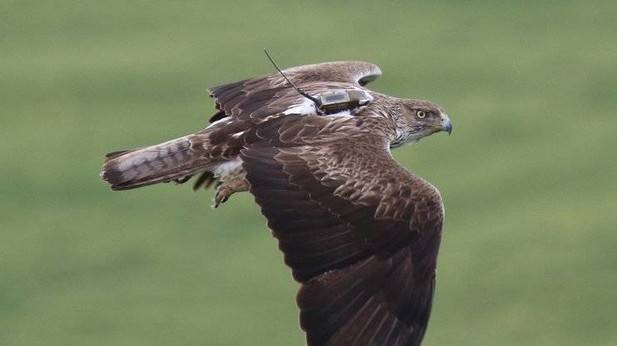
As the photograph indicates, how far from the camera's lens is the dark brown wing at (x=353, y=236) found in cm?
1348

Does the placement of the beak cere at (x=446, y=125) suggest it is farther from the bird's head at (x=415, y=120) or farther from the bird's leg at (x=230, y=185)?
the bird's leg at (x=230, y=185)

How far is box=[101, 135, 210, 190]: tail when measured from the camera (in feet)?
48.6

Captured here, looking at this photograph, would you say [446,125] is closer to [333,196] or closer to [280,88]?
[280,88]

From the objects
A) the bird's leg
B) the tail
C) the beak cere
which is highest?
the tail

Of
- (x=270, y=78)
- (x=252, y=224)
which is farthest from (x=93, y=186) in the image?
(x=270, y=78)

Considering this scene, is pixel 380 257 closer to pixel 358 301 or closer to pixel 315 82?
pixel 358 301

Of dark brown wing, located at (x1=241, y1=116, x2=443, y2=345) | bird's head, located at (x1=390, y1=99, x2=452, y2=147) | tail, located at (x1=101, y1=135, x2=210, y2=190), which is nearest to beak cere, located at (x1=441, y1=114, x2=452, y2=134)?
bird's head, located at (x1=390, y1=99, x2=452, y2=147)

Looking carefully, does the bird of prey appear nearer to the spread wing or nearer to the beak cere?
the spread wing

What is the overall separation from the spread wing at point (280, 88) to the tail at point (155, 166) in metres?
0.62

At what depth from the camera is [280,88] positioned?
52.4ft

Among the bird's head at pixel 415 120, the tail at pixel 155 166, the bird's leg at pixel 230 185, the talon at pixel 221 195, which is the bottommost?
the bird's head at pixel 415 120

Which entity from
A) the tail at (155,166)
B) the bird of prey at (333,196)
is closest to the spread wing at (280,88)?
the bird of prey at (333,196)

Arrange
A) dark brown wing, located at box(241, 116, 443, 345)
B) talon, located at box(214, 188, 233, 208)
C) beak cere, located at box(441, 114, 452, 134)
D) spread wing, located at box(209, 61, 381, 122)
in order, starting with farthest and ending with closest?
beak cere, located at box(441, 114, 452, 134) → spread wing, located at box(209, 61, 381, 122) → talon, located at box(214, 188, 233, 208) → dark brown wing, located at box(241, 116, 443, 345)

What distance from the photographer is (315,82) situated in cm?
1611
